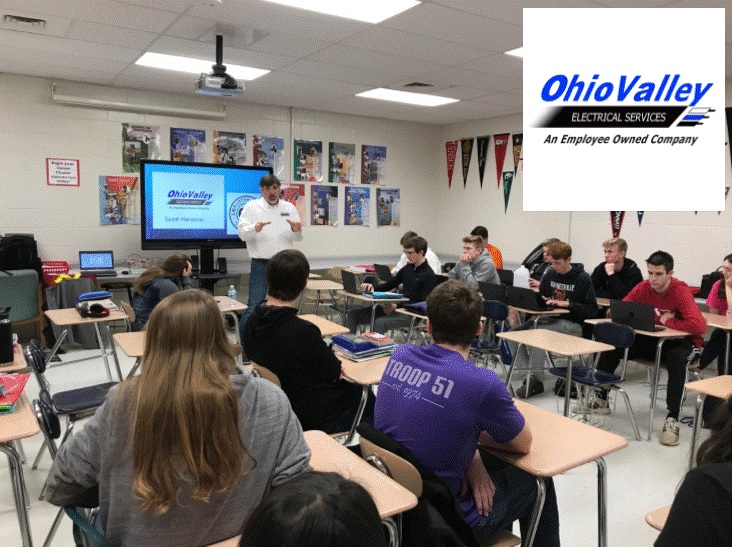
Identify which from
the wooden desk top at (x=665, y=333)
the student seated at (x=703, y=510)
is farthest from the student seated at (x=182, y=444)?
the wooden desk top at (x=665, y=333)

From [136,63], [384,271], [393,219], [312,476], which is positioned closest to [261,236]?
[384,271]

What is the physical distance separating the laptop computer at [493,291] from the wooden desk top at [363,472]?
323 cm

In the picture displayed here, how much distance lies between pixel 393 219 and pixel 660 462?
5.85 metres

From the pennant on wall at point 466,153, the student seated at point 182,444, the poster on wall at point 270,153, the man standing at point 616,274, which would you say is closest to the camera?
the student seated at point 182,444

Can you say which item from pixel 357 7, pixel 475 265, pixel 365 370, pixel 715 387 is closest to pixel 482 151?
pixel 475 265

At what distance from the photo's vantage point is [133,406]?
4.35 ft

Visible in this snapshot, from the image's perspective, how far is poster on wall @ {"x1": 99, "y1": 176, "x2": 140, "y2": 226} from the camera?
263 inches

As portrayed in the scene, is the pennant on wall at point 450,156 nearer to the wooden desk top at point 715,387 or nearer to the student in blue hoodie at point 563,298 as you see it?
the student in blue hoodie at point 563,298

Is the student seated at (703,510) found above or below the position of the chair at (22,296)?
above

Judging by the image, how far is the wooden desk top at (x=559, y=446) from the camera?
1.82 meters

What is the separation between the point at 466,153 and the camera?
862cm

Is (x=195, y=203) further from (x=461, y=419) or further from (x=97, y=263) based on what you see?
(x=461, y=419)

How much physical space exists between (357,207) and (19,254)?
14.1ft

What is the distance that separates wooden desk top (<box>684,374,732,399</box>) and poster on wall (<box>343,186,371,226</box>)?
5.99m
